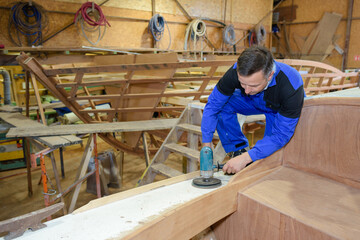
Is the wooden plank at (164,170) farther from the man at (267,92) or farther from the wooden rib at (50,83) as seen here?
the wooden rib at (50,83)

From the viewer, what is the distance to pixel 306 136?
1656 mm

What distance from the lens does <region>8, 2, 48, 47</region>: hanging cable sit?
236 inches

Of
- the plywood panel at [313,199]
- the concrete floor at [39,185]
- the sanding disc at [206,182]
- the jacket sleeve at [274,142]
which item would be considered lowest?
the concrete floor at [39,185]

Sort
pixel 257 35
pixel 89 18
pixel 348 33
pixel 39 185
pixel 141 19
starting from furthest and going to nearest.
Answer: pixel 257 35
pixel 348 33
pixel 141 19
pixel 89 18
pixel 39 185

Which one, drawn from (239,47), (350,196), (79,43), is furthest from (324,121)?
(239,47)

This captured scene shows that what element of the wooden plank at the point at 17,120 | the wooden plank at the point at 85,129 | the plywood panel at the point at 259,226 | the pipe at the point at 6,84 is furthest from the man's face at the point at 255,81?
the pipe at the point at 6,84

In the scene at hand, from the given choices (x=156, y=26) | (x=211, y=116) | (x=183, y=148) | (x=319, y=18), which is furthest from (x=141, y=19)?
(x=319, y=18)

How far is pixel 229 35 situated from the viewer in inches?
398

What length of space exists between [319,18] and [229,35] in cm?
416

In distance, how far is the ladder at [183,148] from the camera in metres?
2.79

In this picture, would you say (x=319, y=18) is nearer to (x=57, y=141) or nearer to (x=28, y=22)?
(x=28, y=22)

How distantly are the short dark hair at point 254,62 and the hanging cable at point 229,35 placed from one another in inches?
348

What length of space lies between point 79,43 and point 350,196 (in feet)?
23.5

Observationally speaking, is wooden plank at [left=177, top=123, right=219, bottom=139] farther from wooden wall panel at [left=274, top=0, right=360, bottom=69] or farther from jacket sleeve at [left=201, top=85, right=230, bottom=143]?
wooden wall panel at [left=274, top=0, right=360, bottom=69]
